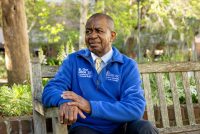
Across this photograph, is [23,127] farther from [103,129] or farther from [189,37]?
[189,37]

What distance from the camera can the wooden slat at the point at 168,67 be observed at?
353 cm

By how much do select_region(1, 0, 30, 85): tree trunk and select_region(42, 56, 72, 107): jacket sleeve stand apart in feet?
10.2

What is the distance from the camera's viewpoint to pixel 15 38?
610 cm

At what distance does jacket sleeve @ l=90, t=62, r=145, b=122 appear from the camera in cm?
263

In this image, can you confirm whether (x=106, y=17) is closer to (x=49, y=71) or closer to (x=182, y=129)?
(x=49, y=71)

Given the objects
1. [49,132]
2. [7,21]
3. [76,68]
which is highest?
[7,21]

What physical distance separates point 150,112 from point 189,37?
2067 centimetres

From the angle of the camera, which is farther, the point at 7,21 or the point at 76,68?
the point at 7,21

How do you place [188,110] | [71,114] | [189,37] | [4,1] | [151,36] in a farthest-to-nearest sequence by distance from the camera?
1. [151,36]
2. [189,37]
3. [4,1]
4. [188,110]
5. [71,114]

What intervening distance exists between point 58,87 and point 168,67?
123 centimetres

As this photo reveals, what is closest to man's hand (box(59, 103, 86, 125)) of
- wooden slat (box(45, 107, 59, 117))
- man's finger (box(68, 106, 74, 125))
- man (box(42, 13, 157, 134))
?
man's finger (box(68, 106, 74, 125))

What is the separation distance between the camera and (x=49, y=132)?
334 cm

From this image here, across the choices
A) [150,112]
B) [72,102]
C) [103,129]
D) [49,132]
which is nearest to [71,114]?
[72,102]

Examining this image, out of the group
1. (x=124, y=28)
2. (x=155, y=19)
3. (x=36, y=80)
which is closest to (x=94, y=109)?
(x=36, y=80)
